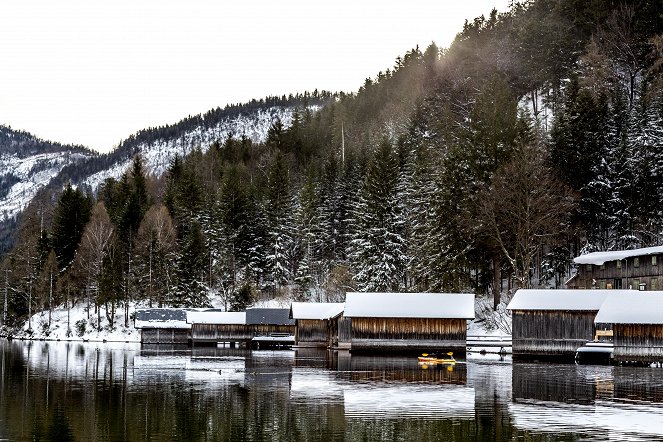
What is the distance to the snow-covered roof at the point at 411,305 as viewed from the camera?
67.9 metres

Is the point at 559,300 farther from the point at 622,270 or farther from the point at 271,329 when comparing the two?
the point at 271,329

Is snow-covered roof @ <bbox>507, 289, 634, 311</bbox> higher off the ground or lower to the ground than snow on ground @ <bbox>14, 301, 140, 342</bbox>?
higher

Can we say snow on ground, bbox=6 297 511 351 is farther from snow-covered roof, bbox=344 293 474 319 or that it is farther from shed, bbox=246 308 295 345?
snow-covered roof, bbox=344 293 474 319

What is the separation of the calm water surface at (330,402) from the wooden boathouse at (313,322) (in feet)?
73.8

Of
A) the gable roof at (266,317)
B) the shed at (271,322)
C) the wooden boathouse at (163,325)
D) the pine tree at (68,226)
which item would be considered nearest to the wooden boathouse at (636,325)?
the shed at (271,322)

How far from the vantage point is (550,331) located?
62219 millimetres

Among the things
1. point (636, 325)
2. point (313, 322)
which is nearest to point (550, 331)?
point (636, 325)

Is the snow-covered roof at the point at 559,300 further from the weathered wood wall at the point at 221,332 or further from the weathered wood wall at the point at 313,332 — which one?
the weathered wood wall at the point at 221,332

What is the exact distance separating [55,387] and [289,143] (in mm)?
108283

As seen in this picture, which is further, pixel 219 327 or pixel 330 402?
pixel 219 327

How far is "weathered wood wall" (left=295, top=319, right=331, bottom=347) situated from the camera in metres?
79.2

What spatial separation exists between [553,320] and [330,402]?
109 ft

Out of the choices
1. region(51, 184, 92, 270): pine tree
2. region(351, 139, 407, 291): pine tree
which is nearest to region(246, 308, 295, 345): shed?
region(351, 139, 407, 291): pine tree

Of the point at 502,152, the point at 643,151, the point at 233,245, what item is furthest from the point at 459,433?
the point at 233,245
